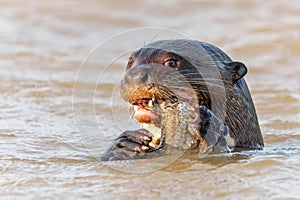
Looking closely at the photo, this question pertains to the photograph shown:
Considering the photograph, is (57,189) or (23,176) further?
(23,176)

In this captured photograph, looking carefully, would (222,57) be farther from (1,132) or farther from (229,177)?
(1,132)

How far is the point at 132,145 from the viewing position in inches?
165

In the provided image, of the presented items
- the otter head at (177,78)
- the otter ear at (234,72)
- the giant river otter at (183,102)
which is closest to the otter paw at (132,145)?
the giant river otter at (183,102)

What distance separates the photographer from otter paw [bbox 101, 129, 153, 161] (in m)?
4.13

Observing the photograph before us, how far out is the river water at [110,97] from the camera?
3.89 meters


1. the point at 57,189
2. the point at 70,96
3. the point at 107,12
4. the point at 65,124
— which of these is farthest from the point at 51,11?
the point at 57,189

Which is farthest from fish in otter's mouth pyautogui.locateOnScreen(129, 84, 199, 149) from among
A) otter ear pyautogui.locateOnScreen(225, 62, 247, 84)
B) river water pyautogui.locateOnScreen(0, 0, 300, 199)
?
otter ear pyautogui.locateOnScreen(225, 62, 247, 84)

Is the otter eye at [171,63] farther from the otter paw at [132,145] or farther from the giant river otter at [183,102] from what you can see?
the otter paw at [132,145]

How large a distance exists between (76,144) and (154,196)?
1.86 meters

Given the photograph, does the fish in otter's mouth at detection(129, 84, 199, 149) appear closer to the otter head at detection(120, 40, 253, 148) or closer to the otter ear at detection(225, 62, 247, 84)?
the otter head at detection(120, 40, 253, 148)

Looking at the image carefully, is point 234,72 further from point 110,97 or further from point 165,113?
point 110,97

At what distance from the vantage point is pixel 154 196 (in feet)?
11.9

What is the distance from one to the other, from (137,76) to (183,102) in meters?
0.30

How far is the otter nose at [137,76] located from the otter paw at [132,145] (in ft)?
1.01
